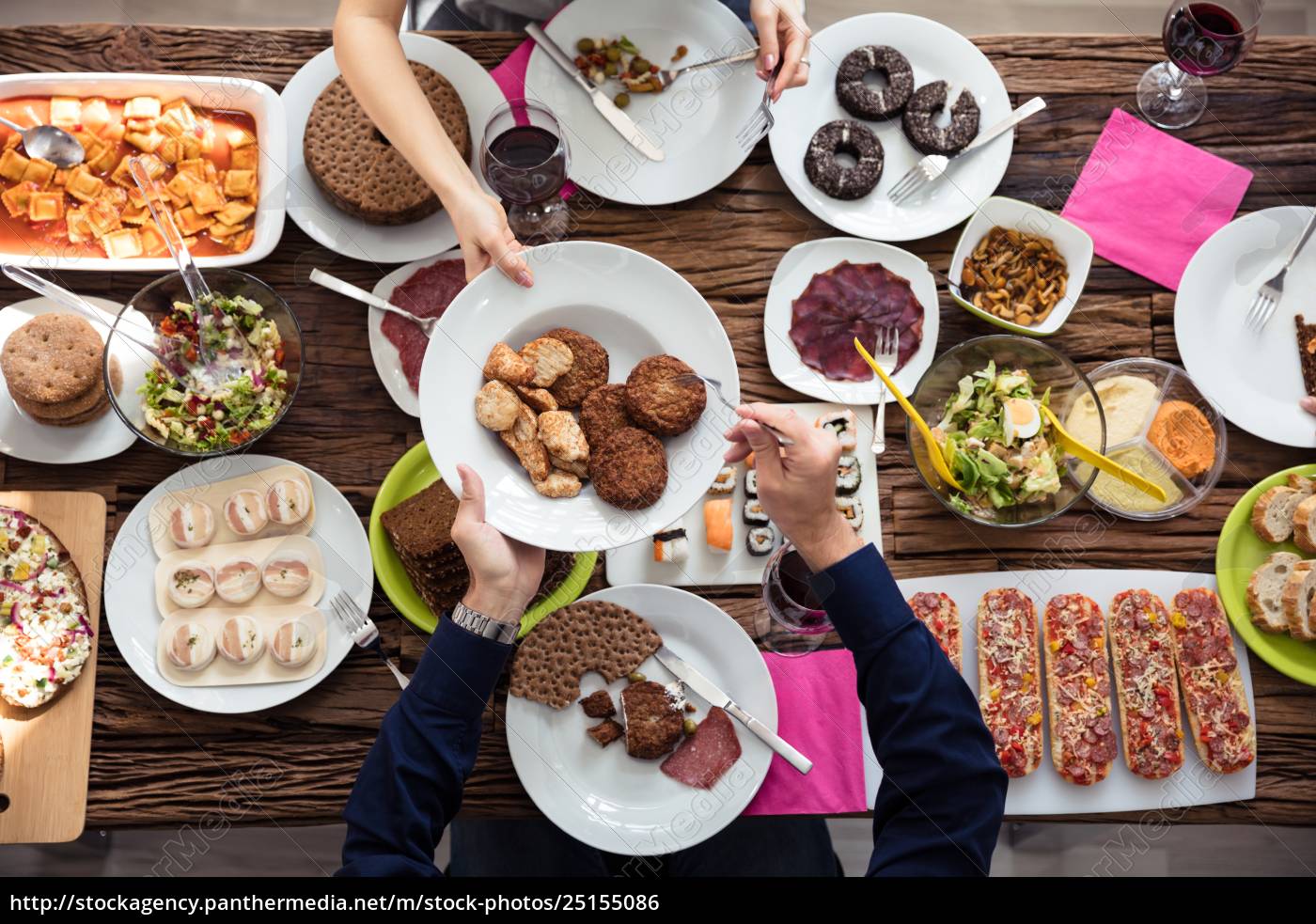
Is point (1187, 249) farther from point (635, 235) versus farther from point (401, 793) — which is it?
point (401, 793)

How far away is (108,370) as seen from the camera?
199cm

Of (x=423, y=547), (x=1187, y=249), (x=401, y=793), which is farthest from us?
(x=1187, y=249)

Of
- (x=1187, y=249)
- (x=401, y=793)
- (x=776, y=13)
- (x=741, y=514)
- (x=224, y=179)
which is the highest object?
(x=776, y=13)

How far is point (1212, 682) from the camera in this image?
7.05 feet

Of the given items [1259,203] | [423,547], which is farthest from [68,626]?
[1259,203]

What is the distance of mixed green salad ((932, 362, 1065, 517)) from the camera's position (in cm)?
209

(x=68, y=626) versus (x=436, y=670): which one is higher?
(x=436, y=670)

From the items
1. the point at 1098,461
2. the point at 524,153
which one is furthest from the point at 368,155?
the point at 1098,461

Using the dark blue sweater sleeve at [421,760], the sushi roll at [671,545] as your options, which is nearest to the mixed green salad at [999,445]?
the sushi roll at [671,545]

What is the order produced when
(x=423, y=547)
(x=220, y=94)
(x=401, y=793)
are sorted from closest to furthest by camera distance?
1. (x=401, y=793)
2. (x=423, y=547)
3. (x=220, y=94)

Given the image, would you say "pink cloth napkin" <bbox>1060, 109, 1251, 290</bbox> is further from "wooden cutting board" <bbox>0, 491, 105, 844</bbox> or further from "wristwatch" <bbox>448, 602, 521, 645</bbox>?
"wooden cutting board" <bbox>0, 491, 105, 844</bbox>

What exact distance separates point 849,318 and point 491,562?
1055 millimetres

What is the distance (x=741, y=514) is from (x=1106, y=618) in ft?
3.12

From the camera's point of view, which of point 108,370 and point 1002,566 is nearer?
point 108,370
